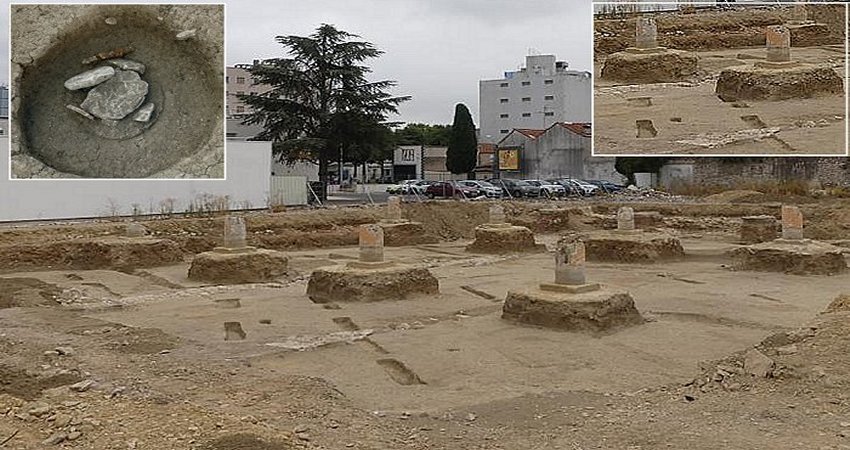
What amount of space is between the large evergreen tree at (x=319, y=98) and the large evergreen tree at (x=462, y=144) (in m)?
16.6

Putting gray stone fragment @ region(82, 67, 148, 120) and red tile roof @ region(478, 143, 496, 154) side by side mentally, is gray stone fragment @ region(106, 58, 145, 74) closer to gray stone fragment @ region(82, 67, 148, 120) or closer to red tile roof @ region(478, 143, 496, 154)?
gray stone fragment @ region(82, 67, 148, 120)

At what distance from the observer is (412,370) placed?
9195 mm

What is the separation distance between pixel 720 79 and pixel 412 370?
34.2 feet

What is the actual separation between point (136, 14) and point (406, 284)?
950 centimetres

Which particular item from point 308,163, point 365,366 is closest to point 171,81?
point 365,366

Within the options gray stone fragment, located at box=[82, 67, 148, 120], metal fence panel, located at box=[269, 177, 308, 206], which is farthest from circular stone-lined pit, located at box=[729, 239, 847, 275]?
metal fence panel, located at box=[269, 177, 308, 206]

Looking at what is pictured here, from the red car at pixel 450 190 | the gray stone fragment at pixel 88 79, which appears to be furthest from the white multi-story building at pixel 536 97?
the gray stone fragment at pixel 88 79

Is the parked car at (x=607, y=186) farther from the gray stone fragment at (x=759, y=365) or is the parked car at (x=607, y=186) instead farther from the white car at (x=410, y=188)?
the gray stone fragment at (x=759, y=365)

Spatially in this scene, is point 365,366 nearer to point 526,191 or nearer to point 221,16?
point 221,16

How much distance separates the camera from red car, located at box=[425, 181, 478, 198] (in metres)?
39.9

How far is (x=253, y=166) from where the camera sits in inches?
1308

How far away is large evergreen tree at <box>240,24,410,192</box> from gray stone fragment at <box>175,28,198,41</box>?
1743 cm

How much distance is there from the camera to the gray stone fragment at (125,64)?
59.8 ft

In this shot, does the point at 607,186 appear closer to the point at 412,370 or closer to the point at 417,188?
the point at 417,188
